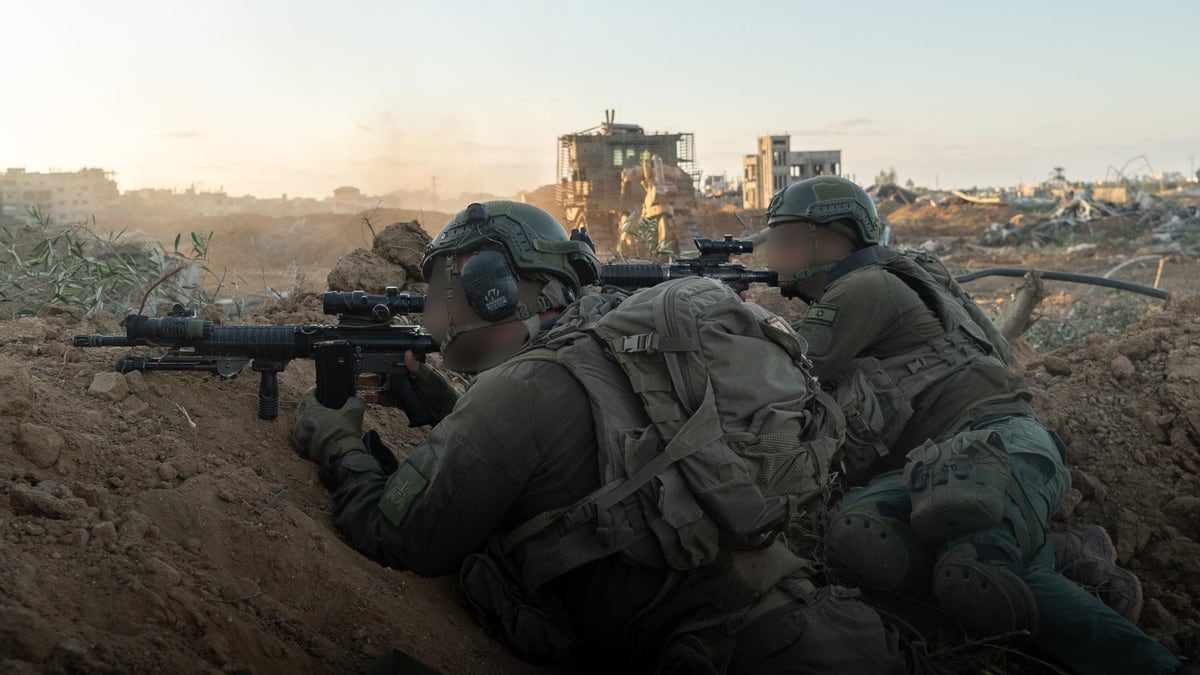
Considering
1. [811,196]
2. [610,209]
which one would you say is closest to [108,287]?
[811,196]

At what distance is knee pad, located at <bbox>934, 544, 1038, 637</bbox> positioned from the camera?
11.9ft

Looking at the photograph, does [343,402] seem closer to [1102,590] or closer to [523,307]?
[523,307]

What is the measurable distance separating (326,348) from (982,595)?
280cm

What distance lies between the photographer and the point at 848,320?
474cm

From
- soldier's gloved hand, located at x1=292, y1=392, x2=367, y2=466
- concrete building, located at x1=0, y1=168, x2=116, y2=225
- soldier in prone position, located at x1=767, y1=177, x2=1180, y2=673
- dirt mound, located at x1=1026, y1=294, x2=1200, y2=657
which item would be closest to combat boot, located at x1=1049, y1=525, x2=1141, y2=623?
soldier in prone position, located at x1=767, y1=177, x2=1180, y2=673

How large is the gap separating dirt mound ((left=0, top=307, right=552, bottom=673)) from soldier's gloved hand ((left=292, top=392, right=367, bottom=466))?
0.09 m

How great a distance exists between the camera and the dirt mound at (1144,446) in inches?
189

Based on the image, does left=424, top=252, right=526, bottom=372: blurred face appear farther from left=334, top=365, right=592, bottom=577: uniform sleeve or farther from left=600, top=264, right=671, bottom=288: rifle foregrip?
left=600, top=264, right=671, bottom=288: rifle foregrip

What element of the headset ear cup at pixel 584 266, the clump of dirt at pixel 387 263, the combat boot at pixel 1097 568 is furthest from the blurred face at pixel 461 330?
the combat boot at pixel 1097 568

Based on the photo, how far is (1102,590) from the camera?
13.7 ft

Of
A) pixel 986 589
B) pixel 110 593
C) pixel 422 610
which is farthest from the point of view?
pixel 986 589

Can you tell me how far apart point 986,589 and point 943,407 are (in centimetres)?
125

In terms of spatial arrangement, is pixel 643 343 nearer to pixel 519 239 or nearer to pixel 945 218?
pixel 519 239

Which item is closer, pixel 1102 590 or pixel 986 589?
pixel 986 589
